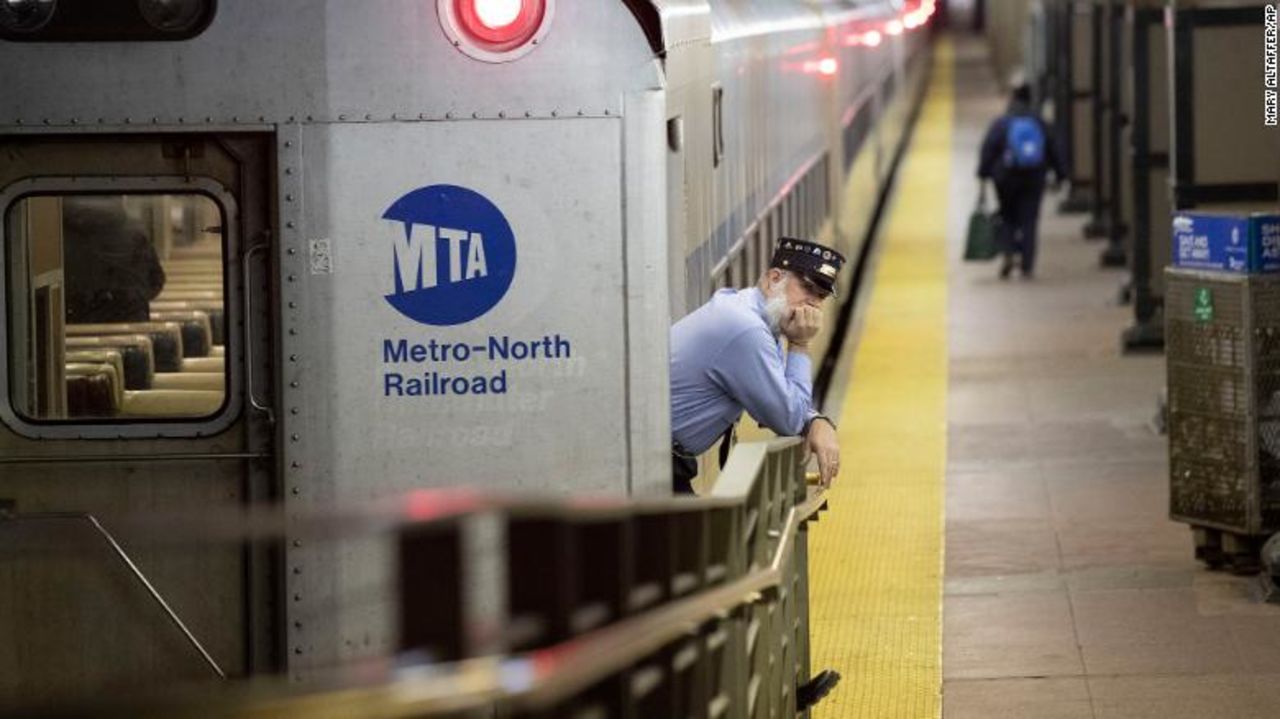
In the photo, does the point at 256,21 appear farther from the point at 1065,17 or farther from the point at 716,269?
the point at 1065,17

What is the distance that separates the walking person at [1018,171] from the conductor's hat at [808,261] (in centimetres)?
1625

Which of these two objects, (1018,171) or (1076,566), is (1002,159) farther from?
(1076,566)

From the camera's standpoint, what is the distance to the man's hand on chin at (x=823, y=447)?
24.4ft

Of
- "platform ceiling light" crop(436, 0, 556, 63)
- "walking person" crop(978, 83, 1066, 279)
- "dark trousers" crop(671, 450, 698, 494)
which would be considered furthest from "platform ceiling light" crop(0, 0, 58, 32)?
"walking person" crop(978, 83, 1066, 279)

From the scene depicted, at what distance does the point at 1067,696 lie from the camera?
8219mm

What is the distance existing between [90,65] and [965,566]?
17.6ft

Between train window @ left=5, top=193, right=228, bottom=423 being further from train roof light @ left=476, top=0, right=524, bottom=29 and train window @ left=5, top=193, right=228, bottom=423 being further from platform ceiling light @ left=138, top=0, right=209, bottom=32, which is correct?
train roof light @ left=476, top=0, right=524, bottom=29

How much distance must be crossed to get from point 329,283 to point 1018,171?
18.2 meters

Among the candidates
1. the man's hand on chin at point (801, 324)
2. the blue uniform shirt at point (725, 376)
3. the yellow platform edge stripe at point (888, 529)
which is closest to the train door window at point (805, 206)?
the yellow platform edge stripe at point (888, 529)

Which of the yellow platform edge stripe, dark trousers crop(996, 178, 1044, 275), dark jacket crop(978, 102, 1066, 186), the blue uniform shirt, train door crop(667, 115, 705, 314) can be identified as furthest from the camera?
dark jacket crop(978, 102, 1066, 186)

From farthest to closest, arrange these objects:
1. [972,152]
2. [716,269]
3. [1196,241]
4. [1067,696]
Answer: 1. [972,152]
2. [1196,241]
3. [716,269]
4. [1067,696]

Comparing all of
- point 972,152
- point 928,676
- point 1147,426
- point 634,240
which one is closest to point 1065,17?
point 972,152

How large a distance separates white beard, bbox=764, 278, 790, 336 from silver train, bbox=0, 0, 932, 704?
1272 millimetres

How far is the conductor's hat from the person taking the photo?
7461 mm
